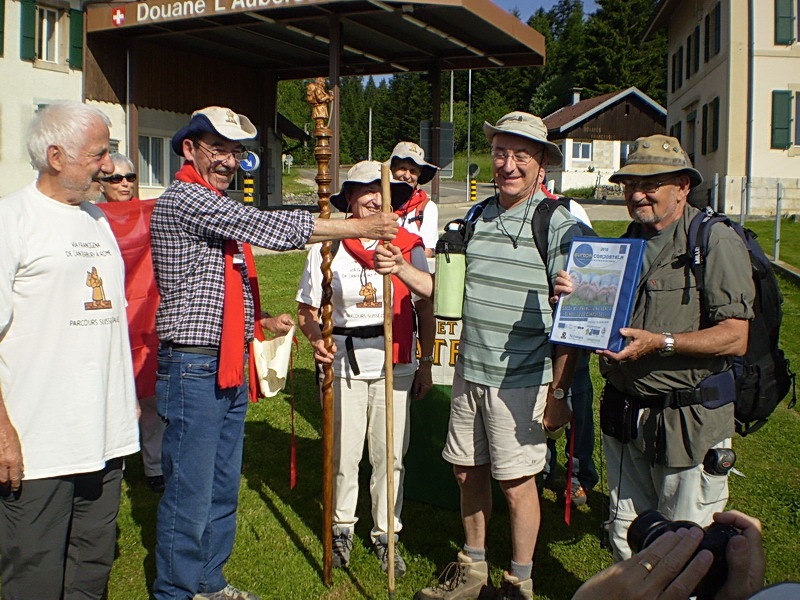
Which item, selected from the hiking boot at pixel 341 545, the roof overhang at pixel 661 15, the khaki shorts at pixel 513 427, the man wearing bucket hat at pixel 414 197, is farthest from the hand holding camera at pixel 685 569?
the roof overhang at pixel 661 15

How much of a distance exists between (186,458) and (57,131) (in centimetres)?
148

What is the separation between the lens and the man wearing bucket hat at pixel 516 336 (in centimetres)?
346

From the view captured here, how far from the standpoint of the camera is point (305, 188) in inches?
2037

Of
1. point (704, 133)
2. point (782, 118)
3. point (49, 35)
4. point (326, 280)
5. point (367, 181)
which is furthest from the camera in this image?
point (704, 133)

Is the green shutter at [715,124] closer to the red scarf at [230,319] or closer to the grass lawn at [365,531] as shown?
the grass lawn at [365,531]

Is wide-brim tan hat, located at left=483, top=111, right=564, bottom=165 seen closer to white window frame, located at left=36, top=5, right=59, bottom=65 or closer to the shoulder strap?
the shoulder strap

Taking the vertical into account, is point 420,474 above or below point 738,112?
below

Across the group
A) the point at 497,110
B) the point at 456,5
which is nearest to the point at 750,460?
the point at 456,5

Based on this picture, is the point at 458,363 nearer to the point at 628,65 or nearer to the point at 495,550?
the point at 495,550

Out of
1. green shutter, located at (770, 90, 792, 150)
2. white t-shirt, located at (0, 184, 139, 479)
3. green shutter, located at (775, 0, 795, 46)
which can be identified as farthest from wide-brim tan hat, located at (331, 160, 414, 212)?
green shutter, located at (775, 0, 795, 46)

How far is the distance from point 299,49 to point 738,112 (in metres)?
13.8

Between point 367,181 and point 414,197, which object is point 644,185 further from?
point 414,197

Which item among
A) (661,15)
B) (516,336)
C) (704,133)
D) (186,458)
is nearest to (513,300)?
(516,336)

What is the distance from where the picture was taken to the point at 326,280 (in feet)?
12.6
